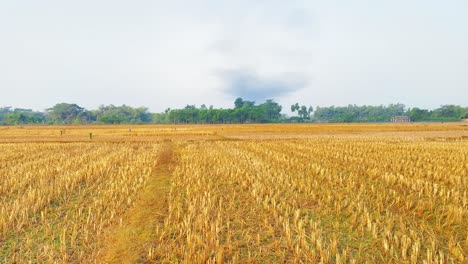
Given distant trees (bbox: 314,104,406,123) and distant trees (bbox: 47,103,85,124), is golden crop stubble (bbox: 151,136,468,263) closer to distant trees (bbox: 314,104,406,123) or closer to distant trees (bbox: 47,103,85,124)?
distant trees (bbox: 47,103,85,124)

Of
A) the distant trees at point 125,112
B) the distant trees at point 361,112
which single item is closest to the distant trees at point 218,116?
the distant trees at point 125,112

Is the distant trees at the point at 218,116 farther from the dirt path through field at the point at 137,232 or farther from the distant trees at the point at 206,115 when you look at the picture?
the dirt path through field at the point at 137,232

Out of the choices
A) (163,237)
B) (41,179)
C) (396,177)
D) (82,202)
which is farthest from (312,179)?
(41,179)

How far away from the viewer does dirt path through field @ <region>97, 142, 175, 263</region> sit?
4.18 metres

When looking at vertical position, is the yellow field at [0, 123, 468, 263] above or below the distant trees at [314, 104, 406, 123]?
below

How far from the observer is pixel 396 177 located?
9.05 metres

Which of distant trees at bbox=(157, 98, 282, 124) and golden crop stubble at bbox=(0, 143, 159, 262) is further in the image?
distant trees at bbox=(157, 98, 282, 124)

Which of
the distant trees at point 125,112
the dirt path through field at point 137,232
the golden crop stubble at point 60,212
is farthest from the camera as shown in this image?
the distant trees at point 125,112

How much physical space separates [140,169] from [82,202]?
4464mm

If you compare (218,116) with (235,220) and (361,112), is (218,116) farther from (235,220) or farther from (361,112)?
(235,220)

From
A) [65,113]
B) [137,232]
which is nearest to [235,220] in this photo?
[137,232]

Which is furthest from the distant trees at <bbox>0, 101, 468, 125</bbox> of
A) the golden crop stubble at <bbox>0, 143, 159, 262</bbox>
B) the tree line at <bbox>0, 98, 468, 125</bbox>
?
the golden crop stubble at <bbox>0, 143, 159, 262</bbox>

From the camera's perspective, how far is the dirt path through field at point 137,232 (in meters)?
4.18

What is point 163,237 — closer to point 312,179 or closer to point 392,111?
point 312,179
